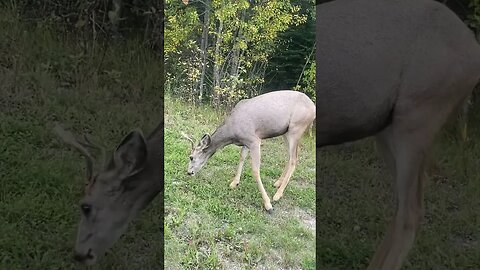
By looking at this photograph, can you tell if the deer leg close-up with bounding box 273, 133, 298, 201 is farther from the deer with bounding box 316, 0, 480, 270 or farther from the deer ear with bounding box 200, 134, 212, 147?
the deer ear with bounding box 200, 134, 212, 147

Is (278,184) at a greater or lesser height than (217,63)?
lesser

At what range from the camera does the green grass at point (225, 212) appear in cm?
235

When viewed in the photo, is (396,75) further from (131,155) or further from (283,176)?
(131,155)

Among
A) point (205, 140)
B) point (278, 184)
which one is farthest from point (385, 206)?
point (205, 140)

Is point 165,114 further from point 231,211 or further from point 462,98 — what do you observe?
point 462,98

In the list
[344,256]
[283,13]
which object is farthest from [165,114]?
[344,256]

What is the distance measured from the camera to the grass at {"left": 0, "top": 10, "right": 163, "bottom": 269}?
261 cm

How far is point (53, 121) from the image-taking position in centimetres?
284

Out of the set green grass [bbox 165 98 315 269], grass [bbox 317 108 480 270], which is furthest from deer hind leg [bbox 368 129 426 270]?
green grass [bbox 165 98 315 269]

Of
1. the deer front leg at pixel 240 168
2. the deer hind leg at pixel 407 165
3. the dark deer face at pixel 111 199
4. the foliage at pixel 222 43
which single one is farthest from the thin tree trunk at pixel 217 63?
the deer hind leg at pixel 407 165

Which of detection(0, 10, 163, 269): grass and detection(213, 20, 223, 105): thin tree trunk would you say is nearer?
detection(213, 20, 223, 105): thin tree trunk

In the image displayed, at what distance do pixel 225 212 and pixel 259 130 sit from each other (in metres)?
0.31

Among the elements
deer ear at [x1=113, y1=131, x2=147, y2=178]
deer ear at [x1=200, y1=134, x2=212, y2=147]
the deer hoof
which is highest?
deer ear at [x1=200, y1=134, x2=212, y2=147]

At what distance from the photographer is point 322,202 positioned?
101 inches
